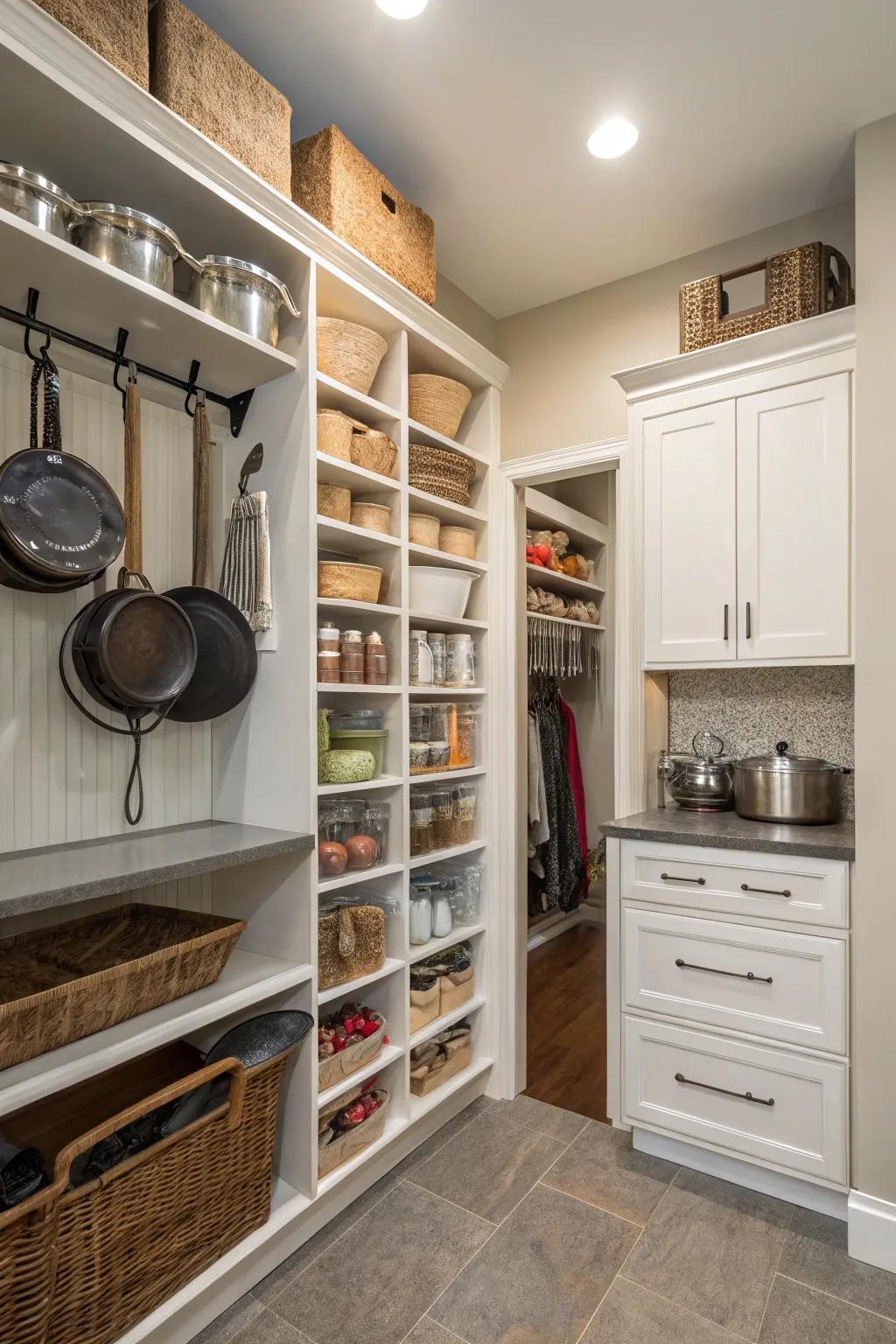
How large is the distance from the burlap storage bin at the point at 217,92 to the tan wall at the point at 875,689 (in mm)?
1470

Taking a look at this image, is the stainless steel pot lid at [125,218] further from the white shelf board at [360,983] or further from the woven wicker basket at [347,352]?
the white shelf board at [360,983]

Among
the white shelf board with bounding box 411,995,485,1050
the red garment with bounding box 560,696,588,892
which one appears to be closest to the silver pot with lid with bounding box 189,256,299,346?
the white shelf board with bounding box 411,995,485,1050

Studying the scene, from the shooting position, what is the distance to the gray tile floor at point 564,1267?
5.48 feet

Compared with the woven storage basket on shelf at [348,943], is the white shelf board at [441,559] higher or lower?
higher

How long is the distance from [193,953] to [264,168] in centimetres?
180

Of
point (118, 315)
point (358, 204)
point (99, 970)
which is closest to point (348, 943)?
point (99, 970)

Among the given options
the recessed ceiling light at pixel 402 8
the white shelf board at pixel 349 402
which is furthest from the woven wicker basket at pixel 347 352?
the recessed ceiling light at pixel 402 8

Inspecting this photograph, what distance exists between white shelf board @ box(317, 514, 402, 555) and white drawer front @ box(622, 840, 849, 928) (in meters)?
1.16

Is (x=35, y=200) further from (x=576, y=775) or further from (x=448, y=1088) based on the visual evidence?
(x=576, y=775)

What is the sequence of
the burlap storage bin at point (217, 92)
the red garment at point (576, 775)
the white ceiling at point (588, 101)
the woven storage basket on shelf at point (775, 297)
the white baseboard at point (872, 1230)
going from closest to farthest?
1. the burlap storage bin at point (217, 92)
2. the white ceiling at point (588, 101)
3. the white baseboard at point (872, 1230)
4. the woven storage basket on shelf at point (775, 297)
5. the red garment at point (576, 775)

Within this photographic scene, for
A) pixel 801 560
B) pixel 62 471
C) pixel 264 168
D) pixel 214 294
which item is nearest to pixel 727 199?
pixel 801 560

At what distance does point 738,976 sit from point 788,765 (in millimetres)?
617

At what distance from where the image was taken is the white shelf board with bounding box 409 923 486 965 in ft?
7.56

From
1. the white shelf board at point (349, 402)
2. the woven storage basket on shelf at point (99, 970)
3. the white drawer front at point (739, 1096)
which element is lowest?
the white drawer front at point (739, 1096)
